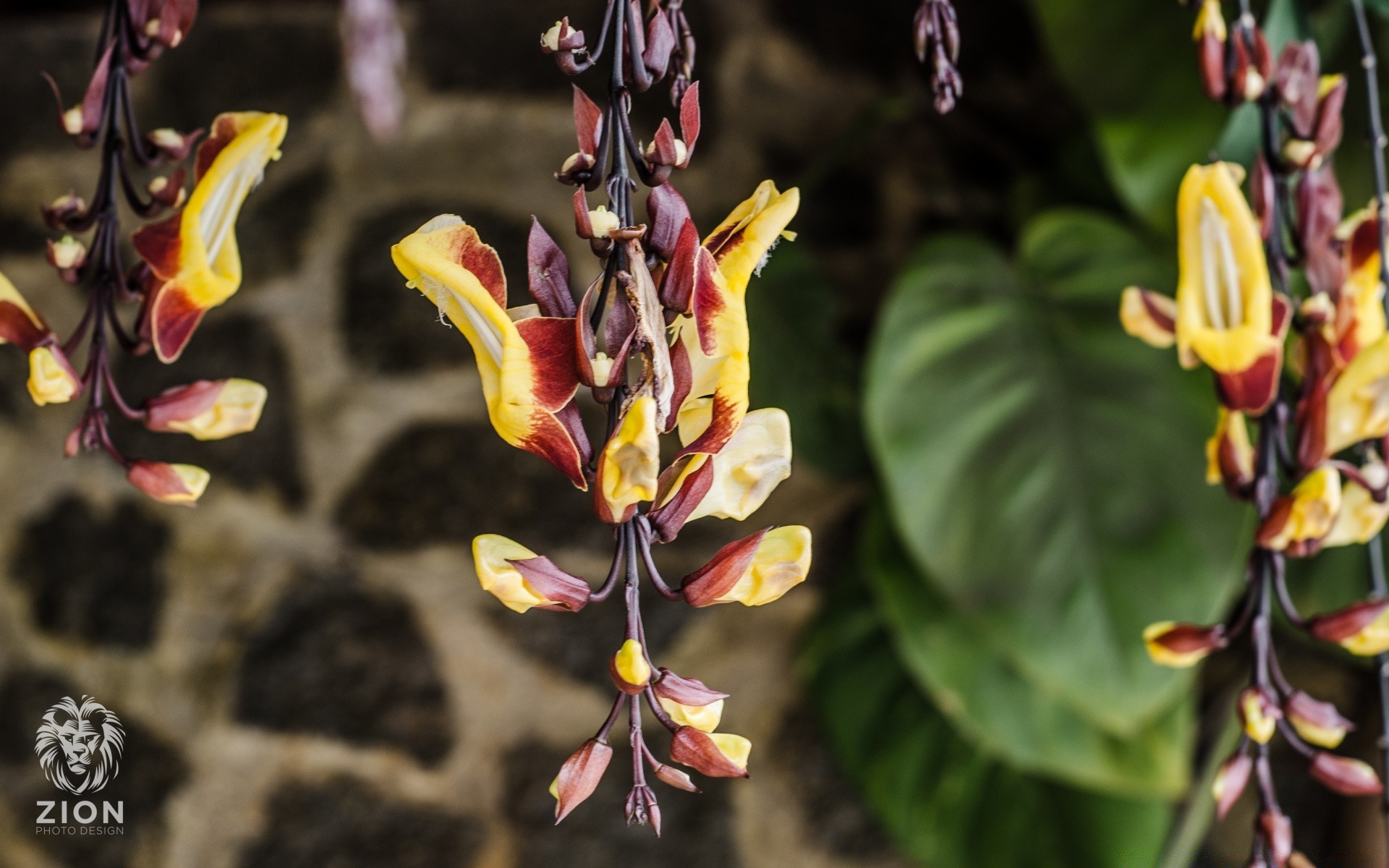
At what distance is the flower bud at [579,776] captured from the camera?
0.25m

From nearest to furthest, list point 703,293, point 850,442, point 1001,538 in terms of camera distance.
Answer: point 703,293 < point 1001,538 < point 850,442

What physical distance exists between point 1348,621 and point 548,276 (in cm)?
29

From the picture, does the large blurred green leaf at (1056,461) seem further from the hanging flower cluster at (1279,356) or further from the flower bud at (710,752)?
the flower bud at (710,752)

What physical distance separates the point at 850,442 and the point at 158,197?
0.71 m

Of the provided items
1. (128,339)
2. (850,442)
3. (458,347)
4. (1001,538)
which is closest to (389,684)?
(458,347)

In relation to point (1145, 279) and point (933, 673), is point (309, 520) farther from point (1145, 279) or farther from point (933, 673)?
point (1145, 279)

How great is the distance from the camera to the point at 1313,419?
1.08 feet

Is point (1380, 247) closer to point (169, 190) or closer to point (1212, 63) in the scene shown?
point (1212, 63)

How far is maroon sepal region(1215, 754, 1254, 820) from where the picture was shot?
336 millimetres

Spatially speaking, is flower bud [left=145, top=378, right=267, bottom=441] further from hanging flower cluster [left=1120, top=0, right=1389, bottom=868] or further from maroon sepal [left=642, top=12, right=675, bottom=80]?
hanging flower cluster [left=1120, top=0, right=1389, bottom=868]

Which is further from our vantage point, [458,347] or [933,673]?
[458,347]

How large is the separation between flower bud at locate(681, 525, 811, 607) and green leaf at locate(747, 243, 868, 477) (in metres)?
0.62

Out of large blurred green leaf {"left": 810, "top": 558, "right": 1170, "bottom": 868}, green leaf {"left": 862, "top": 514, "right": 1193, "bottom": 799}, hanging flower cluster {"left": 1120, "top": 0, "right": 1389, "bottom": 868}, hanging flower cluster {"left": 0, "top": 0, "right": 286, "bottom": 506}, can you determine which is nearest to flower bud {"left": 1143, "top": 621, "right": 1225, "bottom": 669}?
hanging flower cluster {"left": 1120, "top": 0, "right": 1389, "bottom": 868}

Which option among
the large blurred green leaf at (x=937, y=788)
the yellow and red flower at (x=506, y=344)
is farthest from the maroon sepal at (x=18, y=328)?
the large blurred green leaf at (x=937, y=788)
